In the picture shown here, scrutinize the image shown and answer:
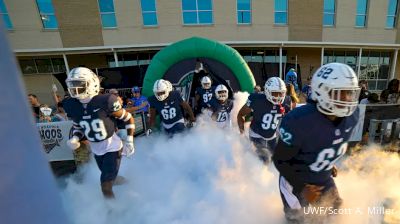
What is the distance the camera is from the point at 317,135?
199cm

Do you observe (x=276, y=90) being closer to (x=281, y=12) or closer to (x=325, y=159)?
(x=325, y=159)

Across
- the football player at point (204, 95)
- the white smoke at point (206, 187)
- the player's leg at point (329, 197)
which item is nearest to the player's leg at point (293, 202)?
the player's leg at point (329, 197)

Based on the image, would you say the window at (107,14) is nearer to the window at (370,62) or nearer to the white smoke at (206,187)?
the white smoke at (206,187)

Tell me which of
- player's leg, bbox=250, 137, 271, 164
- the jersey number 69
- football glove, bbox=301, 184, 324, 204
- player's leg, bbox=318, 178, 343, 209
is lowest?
player's leg, bbox=250, 137, 271, 164

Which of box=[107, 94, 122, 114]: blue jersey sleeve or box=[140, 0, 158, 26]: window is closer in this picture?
box=[107, 94, 122, 114]: blue jersey sleeve

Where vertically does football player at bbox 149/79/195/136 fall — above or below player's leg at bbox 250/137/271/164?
above

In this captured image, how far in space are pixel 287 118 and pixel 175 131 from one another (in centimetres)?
327

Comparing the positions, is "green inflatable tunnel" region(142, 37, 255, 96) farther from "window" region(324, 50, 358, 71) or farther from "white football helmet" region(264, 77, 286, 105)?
"window" region(324, 50, 358, 71)

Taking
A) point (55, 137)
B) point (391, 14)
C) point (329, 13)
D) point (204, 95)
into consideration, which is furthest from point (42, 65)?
point (391, 14)

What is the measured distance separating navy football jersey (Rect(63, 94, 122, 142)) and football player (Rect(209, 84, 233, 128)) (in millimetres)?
2823

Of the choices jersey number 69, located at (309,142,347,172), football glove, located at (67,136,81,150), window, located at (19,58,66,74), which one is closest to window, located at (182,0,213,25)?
window, located at (19,58,66,74)

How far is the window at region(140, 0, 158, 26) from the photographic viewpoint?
12.7 metres

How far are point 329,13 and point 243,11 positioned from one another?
545 cm

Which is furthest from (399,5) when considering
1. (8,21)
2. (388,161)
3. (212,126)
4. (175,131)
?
(8,21)
